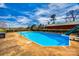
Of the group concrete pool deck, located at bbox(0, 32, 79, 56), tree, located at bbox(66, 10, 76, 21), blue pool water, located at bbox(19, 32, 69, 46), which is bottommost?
concrete pool deck, located at bbox(0, 32, 79, 56)

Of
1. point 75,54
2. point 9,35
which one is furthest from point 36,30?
point 75,54

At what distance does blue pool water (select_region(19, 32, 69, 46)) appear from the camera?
150cm

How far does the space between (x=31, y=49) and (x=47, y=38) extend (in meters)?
0.17

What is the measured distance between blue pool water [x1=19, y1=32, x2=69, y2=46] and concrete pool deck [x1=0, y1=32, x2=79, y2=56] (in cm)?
4

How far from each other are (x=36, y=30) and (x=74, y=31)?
0.33 m

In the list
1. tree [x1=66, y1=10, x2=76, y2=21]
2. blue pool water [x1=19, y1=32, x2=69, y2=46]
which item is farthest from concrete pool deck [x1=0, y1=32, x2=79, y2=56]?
tree [x1=66, y1=10, x2=76, y2=21]

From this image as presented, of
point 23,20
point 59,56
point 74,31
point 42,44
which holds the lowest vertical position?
point 59,56

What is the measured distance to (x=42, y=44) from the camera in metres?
1.50

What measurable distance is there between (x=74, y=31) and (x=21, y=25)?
0.47 metres

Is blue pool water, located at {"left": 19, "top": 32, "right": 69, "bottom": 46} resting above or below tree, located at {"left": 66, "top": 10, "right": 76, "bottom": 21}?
below

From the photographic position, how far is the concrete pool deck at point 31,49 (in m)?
1.48

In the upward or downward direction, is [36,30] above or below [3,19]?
below

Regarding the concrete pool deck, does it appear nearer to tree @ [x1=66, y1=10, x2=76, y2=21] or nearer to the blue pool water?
the blue pool water

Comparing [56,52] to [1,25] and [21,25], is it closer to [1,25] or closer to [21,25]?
[21,25]
